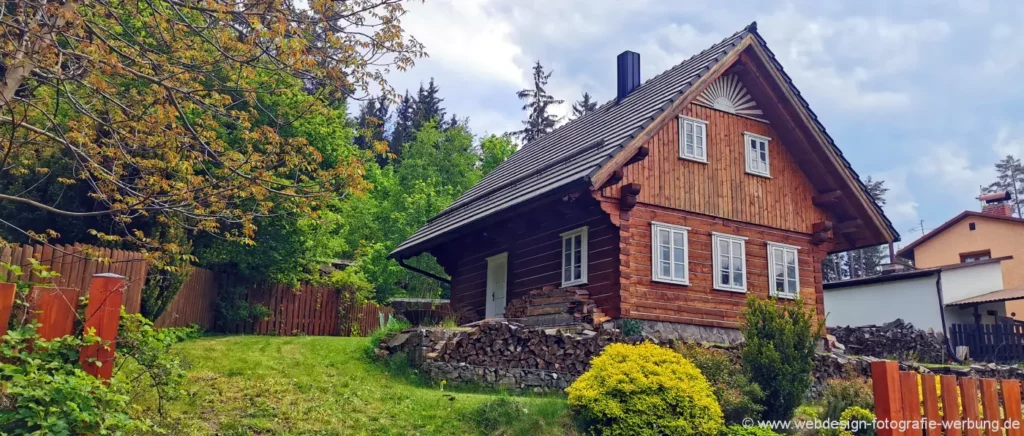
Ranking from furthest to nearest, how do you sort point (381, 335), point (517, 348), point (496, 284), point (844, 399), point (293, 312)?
1. point (293, 312)
2. point (496, 284)
3. point (381, 335)
4. point (517, 348)
5. point (844, 399)

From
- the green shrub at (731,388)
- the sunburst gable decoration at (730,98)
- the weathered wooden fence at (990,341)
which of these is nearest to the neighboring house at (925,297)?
the weathered wooden fence at (990,341)

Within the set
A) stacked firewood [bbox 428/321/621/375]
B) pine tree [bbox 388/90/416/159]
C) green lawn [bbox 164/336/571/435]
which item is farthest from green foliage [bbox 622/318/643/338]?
pine tree [bbox 388/90/416/159]

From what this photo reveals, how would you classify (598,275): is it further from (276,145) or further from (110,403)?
(110,403)

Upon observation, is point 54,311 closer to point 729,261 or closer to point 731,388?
point 731,388

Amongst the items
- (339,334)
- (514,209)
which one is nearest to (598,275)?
(514,209)

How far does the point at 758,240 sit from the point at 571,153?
486 centimetres

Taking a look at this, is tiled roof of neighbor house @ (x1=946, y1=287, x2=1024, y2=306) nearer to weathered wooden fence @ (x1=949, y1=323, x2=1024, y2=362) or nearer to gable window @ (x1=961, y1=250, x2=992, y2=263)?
weathered wooden fence @ (x1=949, y1=323, x2=1024, y2=362)

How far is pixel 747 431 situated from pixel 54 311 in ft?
25.3

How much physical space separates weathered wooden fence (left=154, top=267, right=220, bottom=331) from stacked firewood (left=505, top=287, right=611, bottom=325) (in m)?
7.81

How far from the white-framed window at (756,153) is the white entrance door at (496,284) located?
6.27m

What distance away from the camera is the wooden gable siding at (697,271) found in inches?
619

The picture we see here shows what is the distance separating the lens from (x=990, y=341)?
78.8 feet

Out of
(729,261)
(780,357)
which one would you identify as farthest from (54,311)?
(729,261)

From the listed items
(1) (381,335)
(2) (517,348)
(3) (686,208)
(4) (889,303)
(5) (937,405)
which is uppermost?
(3) (686,208)
